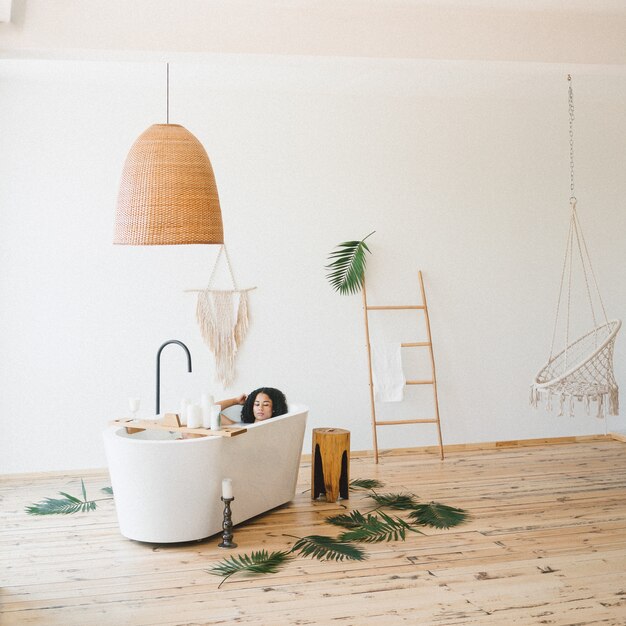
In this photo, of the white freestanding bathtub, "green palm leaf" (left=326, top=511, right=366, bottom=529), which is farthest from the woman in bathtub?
"green palm leaf" (left=326, top=511, right=366, bottom=529)

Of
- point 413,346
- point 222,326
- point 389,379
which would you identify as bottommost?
point 389,379

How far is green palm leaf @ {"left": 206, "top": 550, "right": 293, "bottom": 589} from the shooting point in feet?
13.2

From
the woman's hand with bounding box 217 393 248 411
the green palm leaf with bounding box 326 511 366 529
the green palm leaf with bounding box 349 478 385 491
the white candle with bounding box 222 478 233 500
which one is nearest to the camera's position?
the white candle with bounding box 222 478 233 500

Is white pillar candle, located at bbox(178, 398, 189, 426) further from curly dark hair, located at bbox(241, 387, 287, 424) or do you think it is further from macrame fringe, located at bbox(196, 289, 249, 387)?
macrame fringe, located at bbox(196, 289, 249, 387)

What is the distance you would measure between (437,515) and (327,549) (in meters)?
0.90

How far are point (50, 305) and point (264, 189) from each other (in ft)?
6.28

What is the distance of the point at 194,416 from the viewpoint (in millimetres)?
4645

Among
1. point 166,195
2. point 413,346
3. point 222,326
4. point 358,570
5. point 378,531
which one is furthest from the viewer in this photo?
point 413,346

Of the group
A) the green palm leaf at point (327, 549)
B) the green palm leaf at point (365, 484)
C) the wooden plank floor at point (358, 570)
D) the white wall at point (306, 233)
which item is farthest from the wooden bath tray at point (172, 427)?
the white wall at point (306, 233)

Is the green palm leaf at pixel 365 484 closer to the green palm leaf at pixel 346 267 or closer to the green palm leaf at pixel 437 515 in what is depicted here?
the green palm leaf at pixel 437 515

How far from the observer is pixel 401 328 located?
22.6ft

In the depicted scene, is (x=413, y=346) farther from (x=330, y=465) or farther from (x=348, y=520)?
(x=348, y=520)

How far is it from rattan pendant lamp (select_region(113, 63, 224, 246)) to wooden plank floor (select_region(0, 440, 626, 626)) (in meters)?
1.67

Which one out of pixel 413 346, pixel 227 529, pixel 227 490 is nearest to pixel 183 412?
pixel 227 490
